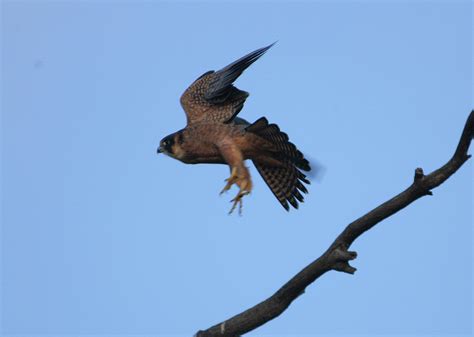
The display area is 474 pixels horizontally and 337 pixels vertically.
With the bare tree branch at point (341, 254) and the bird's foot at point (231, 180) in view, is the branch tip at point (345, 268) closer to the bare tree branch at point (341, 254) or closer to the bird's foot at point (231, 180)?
the bare tree branch at point (341, 254)

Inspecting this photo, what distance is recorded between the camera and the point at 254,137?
7539 millimetres

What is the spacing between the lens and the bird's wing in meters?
8.09

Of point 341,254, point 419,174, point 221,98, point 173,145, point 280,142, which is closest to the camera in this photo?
point 419,174

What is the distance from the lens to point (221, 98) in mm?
8156

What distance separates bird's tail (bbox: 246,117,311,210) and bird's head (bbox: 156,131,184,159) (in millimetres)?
780

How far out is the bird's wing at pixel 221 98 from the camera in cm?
809

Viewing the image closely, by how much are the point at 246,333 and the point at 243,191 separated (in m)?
1.34

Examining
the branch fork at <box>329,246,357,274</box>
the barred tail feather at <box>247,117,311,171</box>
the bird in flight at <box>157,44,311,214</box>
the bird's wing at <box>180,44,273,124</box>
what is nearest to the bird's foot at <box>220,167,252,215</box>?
the bird in flight at <box>157,44,311,214</box>

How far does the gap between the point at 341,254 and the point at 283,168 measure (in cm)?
266

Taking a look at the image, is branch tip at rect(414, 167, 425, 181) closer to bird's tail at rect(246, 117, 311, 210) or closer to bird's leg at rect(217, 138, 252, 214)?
bird's leg at rect(217, 138, 252, 214)

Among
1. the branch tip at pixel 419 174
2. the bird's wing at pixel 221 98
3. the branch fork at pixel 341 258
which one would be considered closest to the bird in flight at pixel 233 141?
the bird's wing at pixel 221 98

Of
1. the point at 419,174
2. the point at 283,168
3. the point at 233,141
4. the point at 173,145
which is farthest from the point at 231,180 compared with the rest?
the point at 419,174

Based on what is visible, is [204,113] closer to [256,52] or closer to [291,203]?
[256,52]

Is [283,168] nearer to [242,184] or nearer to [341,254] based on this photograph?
[242,184]
